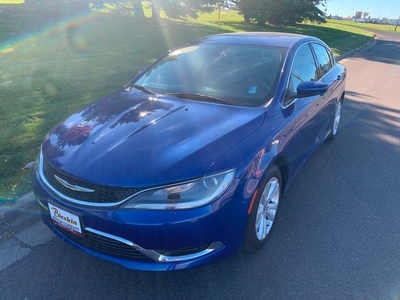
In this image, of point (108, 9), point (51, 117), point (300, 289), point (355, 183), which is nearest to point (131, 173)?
point (300, 289)

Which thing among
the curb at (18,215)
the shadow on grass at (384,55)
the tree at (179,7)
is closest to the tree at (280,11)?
the tree at (179,7)

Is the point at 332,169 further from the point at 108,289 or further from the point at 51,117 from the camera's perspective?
A: the point at 51,117

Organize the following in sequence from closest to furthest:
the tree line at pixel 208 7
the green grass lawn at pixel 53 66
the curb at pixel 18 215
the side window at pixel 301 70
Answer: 1. the curb at pixel 18 215
2. the side window at pixel 301 70
3. the green grass lawn at pixel 53 66
4. the tree line at pixel 208 7

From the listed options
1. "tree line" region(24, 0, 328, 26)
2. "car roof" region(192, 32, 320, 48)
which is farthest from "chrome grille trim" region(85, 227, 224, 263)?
"tree line" region(24, 0, 328, 26)

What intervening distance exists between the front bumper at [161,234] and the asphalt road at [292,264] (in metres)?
0.32

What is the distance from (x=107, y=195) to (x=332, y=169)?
3.11 m

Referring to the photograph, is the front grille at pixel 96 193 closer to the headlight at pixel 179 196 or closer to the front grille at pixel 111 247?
the headlight at pixel 179 196

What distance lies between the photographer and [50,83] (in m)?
6.66

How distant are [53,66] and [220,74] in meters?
6.38

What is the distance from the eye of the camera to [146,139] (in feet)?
7.77

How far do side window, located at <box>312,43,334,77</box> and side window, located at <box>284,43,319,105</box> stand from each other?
0.85ft

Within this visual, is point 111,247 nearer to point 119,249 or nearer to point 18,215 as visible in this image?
point 119,249

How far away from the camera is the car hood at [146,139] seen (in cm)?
208

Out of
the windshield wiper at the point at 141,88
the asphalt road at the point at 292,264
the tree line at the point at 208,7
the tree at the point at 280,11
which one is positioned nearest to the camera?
the asphalt road at the point at 292,264
